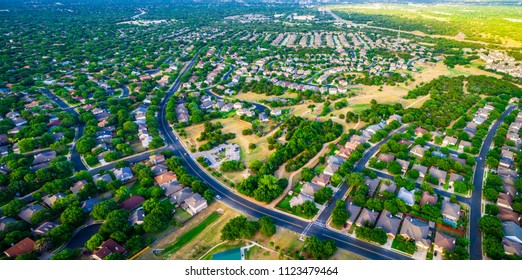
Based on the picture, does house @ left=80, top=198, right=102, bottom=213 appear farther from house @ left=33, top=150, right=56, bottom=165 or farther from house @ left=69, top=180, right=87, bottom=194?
house @ left=33, top=150, right=56, bottom=165

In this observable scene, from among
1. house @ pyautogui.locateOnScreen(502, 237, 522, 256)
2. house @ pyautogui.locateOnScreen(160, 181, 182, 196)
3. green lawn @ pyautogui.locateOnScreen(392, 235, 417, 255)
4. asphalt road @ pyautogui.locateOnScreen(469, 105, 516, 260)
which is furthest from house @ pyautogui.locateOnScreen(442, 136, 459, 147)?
house @ pyautogui.locateOnScreen(160, 181, 182, 196)

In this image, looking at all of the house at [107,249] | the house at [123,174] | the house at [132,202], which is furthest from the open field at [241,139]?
the house at [107,249]

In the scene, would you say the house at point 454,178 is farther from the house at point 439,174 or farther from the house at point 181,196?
the house at point 181,196

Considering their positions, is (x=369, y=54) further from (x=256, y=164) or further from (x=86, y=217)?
(x=86, y=217)

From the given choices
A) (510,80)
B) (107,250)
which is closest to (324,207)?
(107,250)

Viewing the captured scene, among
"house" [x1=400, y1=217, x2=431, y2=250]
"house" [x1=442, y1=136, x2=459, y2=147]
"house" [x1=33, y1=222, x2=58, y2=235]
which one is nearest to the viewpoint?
"house" [x1=400, y1=217, x2=431, y2=250]

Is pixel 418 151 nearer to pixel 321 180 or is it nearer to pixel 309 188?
pixel 321 180
